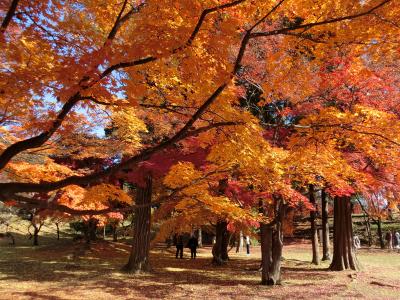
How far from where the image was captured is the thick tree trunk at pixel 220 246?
63.3 feet

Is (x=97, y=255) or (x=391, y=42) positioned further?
(x=97, y=255)

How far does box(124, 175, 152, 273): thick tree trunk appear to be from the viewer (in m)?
15.0

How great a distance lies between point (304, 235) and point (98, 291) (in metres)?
32.9

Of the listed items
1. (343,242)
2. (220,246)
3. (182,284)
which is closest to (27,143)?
(182,284)

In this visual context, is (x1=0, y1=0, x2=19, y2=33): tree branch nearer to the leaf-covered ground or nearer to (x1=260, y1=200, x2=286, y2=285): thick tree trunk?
the leaf-covered ground

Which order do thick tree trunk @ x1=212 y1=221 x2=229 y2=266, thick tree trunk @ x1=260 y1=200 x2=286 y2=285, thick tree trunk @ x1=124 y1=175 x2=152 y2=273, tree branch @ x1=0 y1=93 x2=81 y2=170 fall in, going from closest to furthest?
1. tree branch @ x1=0 y1=93 x2=81 y2=170
2. thick tree trunk @ x1=260 y1=200 x2=286 y2=285
3. thick tree trunk @ x1=124 y1=175 x2=152 y2=273
4. thick tree trunk @ x1=212 y1=221 x2=229 y2=266

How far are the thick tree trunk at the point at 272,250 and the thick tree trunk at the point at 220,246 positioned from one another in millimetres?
6622

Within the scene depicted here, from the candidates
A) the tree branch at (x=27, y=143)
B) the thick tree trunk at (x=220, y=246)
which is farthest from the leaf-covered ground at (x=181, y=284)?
the tree branch at (x=27, y=143)

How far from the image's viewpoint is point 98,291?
1084cm

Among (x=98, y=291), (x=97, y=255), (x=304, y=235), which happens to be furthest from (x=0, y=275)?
(x=304, y=235)

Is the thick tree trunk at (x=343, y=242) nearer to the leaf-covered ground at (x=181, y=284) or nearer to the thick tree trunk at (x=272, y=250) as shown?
the leaf-covered ground at (x=181, y=284)

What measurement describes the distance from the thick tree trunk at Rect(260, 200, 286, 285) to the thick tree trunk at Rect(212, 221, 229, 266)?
662cm

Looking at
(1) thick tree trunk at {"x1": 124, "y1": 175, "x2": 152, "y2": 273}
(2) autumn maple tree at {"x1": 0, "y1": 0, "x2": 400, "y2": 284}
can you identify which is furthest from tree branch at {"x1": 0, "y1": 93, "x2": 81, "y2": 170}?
(1) thick tree trunk at {"x1": 124, "y1": 175, "x2": 152, "y2": 273}

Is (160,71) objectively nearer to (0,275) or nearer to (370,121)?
(370,121)
